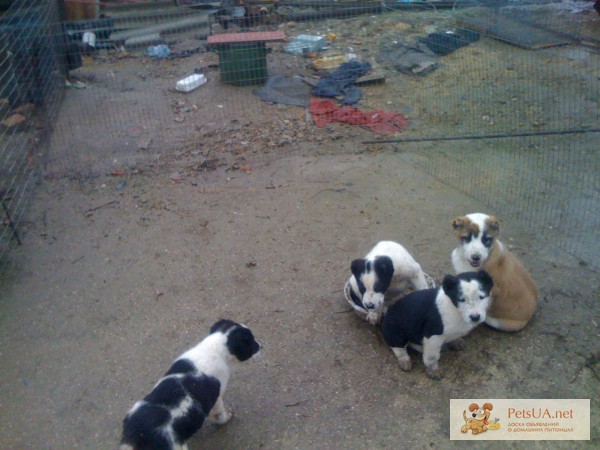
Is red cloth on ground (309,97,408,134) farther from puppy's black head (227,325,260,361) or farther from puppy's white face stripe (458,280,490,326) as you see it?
puppy's black head (227,325,260,361)

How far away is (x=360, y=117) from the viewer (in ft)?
28.0

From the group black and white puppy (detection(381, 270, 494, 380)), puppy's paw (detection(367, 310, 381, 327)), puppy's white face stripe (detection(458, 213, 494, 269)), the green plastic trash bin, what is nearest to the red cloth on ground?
the green plastic trash bin

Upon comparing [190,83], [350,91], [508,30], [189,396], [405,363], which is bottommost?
[405,363]

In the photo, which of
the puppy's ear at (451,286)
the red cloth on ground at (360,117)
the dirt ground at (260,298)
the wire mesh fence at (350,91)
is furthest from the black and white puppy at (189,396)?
the red cloth on ground at (360,117)

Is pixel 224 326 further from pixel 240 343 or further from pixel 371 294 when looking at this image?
pixel 371 294

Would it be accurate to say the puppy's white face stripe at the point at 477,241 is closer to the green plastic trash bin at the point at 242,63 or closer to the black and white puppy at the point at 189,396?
the black and white puppy at the point at 189,396

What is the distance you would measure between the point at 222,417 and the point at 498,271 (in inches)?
93.4

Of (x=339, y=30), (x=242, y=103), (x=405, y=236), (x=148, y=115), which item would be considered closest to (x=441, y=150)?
(x=405, y=236)

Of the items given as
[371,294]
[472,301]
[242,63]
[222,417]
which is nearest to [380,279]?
[371,294]

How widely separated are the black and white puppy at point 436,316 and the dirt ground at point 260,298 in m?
0.20

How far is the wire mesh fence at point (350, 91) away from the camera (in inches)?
275

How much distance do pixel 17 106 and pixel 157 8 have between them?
6692mm

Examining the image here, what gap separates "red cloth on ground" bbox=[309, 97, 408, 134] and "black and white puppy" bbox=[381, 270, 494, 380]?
4.39 m

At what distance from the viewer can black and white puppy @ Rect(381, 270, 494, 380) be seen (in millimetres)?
3869
